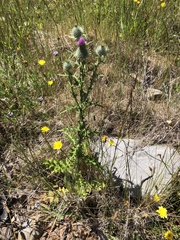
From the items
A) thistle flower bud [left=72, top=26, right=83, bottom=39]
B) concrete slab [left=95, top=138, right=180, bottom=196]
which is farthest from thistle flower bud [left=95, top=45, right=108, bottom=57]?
concrete slab [left=95, top=138, right=180, bottom=196]

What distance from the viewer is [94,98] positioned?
2549 mm

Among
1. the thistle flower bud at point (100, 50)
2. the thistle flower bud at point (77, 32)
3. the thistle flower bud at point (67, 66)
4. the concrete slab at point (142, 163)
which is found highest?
the thistle flower bud at point (77, 32)

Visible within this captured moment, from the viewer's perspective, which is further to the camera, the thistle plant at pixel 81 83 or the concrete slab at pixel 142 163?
the concrete slab at pixel 142 163

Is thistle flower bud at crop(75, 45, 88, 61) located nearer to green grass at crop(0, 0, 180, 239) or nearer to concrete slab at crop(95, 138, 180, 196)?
green grass at crop(0, 0, 180, 239)

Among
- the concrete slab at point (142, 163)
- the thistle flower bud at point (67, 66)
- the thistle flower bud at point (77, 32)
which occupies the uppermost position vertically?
the thistle flower bud at point (77, 32)

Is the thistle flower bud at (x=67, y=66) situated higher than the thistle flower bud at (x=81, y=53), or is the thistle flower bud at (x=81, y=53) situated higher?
the thistle flower bud at (x=81, y=53)

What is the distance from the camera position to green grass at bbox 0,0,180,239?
6.09ft

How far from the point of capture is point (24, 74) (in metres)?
2.79

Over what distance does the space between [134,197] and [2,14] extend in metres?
2.66

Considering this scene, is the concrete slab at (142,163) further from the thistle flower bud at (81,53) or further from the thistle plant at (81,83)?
the thistle flower bud at (81,53)

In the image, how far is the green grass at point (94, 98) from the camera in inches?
73.1

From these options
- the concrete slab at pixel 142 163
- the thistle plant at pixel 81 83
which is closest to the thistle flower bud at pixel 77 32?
the thistle plant at pixel 81 83

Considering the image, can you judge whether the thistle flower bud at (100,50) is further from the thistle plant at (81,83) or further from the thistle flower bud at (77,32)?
the thistle flower bud at (77,32)

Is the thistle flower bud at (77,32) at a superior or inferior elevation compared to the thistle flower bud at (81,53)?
superior
